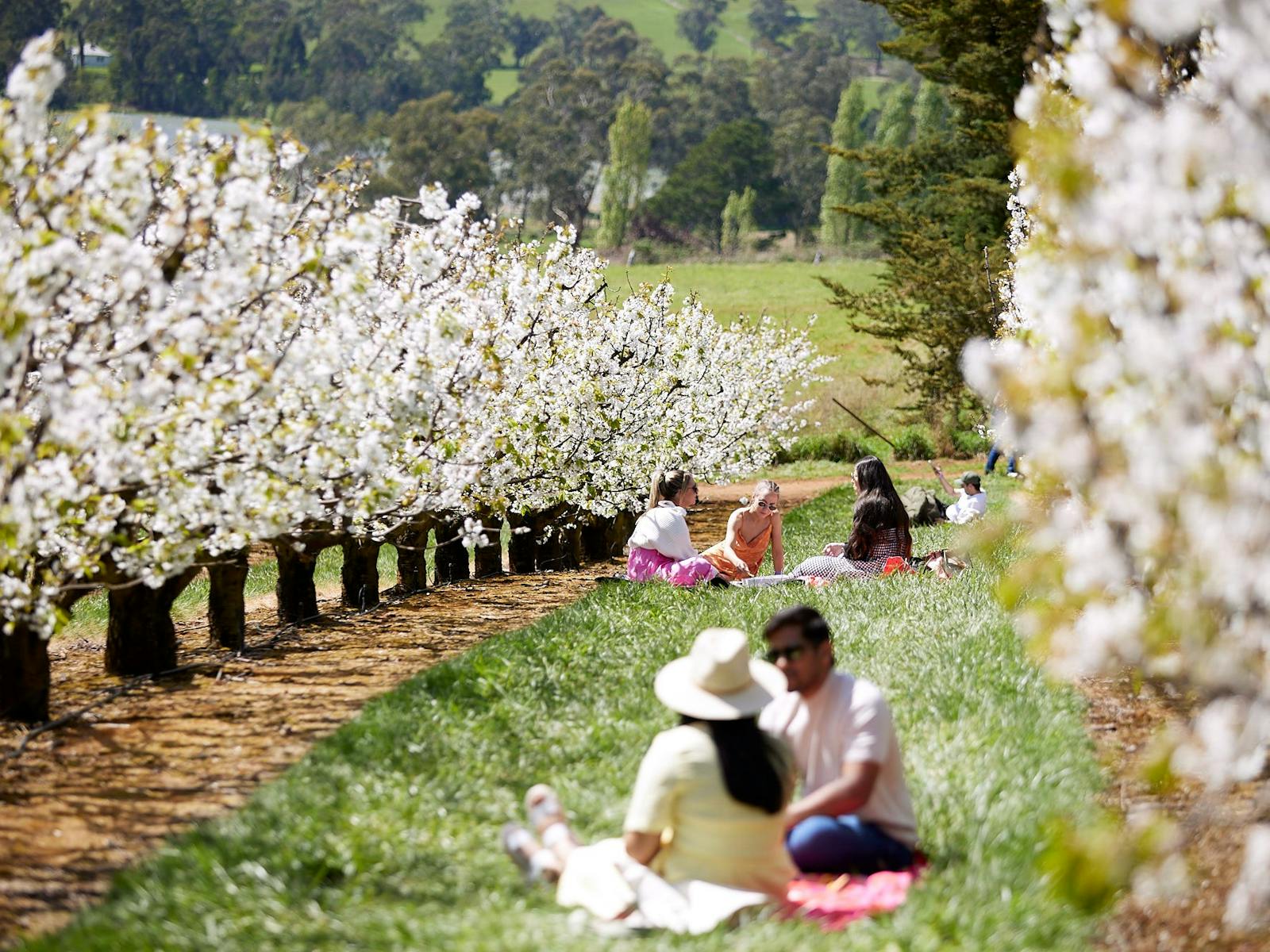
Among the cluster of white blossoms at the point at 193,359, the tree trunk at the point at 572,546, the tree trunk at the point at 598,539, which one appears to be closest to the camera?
the cluster of white blossoms at the point at 193,359

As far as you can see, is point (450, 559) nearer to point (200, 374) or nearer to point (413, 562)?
point (413, 562)

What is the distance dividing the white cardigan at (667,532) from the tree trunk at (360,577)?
247 centimetres

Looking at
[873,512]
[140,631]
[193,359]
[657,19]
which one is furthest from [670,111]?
[193,359]

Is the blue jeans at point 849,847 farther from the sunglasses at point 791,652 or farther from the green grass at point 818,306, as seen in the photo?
the green grass at point 818,306

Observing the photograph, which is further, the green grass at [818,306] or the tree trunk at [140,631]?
the green grass at [818,306]

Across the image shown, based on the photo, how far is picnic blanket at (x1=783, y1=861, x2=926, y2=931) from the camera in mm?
5039

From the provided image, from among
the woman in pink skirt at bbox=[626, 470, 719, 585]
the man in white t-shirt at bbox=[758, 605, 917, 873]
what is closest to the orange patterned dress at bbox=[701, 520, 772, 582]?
the woman in pink skirt at bbox=[626, 470, 719, 585]

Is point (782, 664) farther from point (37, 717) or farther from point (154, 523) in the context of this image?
point (37, 717)

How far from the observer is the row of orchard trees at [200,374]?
5.74 metres

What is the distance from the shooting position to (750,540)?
41.2 feet

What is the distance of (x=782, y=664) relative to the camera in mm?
5469

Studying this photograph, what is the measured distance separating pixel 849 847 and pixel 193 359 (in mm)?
3292

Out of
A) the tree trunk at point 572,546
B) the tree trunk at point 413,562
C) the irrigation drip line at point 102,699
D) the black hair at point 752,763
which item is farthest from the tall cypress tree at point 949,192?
the black hair at point 752,763

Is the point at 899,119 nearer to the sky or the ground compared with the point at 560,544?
nearer to the sky
